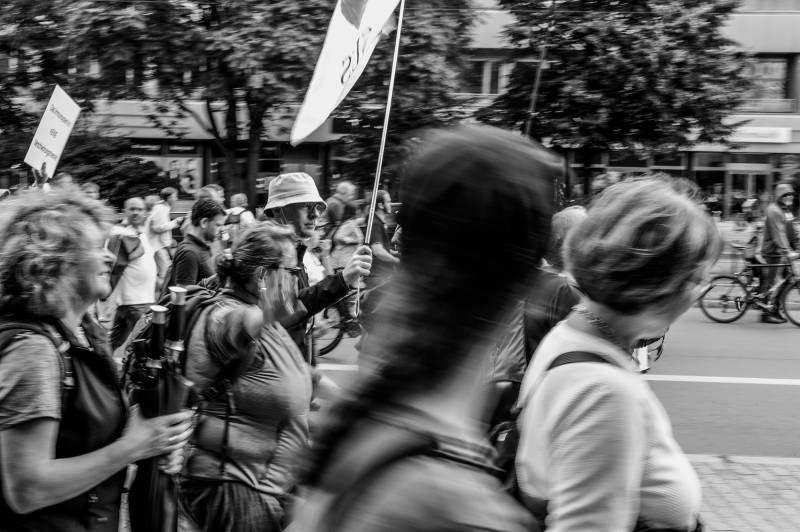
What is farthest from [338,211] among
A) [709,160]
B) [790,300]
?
[709,160]

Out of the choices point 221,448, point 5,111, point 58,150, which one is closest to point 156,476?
point 221,448

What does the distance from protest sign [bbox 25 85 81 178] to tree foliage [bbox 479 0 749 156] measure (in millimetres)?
13872

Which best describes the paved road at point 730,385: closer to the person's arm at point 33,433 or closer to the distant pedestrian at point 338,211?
the distant pedestrian at point 338,211

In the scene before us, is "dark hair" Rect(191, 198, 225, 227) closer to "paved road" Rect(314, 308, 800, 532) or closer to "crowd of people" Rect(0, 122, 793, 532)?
"paved road" Rect(314, 308, 800, 532)

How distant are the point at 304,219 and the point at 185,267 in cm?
166

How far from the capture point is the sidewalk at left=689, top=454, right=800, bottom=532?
4.86 m

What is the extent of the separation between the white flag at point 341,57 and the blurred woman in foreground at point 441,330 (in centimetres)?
335

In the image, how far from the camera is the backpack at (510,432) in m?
1.75

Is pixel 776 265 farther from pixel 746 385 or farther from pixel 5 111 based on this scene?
pixel 5 111

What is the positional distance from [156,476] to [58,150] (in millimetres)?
4676

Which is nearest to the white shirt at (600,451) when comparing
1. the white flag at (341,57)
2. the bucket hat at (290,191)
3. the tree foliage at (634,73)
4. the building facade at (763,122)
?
the white flag at (341,57)

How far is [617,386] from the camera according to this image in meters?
1.67

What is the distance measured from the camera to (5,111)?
2684 cm

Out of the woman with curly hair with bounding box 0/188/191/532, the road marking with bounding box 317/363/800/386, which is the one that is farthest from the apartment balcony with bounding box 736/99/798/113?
the woman with curly hair with bounding box 0/188/191/532
